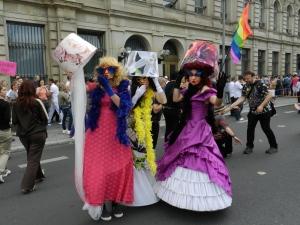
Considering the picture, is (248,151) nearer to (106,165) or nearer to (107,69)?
(106,165)

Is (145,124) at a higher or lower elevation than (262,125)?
higher

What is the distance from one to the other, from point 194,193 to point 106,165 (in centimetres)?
101

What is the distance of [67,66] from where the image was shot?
3516 millimetres

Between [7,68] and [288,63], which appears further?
[288,63]

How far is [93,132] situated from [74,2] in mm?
11865

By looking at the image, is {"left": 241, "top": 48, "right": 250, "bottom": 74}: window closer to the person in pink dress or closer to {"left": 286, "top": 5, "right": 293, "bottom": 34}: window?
{"left": 286, "top": 5, "right": 293, "bottom": 34}: window

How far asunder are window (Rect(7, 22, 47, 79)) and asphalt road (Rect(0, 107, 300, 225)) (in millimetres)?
7402

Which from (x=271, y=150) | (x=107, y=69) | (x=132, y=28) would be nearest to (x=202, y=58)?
(x=107, y=69)

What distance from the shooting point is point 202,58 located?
4008 millimetres

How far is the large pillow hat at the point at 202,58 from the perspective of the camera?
4.01m

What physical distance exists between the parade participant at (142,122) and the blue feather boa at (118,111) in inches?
13.6

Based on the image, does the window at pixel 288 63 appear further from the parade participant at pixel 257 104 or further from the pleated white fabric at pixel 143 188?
the pleated white fabric at pixel 143 188

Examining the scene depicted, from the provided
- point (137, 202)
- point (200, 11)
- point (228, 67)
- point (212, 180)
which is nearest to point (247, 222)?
point (212, 180)

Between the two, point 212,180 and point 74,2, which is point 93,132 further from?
point 74,2
